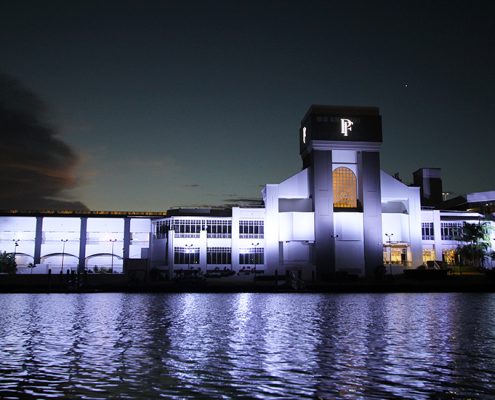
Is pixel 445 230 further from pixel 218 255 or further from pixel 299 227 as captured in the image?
pixel 218 255

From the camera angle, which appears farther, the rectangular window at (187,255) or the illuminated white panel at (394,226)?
the illuminated white panel at (394,226)

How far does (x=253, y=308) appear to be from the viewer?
172 ft

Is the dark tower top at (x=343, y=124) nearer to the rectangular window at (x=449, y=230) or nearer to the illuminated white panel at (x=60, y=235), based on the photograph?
the rectangular window at (x=449, y=230)

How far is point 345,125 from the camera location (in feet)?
324

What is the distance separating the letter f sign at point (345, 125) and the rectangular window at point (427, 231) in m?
21.8

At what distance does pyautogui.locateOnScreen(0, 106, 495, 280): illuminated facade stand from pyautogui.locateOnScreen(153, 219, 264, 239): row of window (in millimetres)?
172

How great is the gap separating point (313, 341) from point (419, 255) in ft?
243

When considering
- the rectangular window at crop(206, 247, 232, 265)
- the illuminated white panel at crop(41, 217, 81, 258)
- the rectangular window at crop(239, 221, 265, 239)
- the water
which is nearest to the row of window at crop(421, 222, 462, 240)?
the rectangular window at crop(239, 221, 265, 239)

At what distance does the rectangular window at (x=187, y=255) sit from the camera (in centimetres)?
9794

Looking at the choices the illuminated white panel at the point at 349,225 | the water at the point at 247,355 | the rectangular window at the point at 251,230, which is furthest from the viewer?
the rectangular window at the point at 251,230

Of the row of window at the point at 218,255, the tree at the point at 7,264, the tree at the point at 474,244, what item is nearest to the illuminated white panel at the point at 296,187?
the row of window at the point at 218,255

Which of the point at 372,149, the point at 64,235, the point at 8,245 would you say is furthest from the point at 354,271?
the point at 8,245

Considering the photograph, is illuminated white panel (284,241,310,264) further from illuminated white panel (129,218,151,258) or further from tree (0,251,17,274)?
tree (0,251,17,274)

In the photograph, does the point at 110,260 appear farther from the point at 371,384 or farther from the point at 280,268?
the point at 371,384
